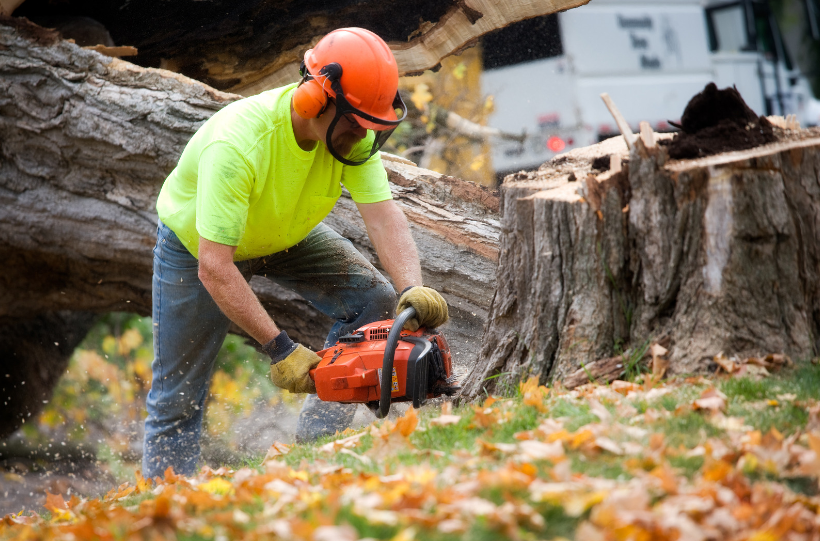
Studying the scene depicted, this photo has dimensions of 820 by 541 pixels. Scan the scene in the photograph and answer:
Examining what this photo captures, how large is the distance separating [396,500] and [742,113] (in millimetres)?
2065

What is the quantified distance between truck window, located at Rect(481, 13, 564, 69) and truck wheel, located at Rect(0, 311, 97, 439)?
5.36 meters

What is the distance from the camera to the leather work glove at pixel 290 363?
9.80 ft

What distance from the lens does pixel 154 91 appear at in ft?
13.6

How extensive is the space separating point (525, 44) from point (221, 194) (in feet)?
19.0

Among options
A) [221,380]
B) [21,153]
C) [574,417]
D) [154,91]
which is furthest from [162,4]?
[221,380]

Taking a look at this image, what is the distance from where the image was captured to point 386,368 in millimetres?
2762

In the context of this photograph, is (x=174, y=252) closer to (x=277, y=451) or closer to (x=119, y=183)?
(x=277, y=451)

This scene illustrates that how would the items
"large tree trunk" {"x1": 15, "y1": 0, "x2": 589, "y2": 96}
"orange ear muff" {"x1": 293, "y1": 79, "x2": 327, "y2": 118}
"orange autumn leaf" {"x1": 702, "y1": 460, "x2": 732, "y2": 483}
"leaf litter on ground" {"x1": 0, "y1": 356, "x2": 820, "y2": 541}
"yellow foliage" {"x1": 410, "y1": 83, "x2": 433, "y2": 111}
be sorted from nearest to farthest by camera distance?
"leaf litter on ground" {"x1": 0, "y1": 356, "x2": 820, "y2": 541}
"orange autumn leaf" {"x1": 702, "y1": 460, "x2": 732, "y2": 483}
"orange ear muff" {"x1": 293, "y1": 79, "x2": 327, "y2": 118}
"large tree trunk" {"x1": 15, "y1": 0, "x2": 589, "y2": 96}
"yellow foliage" {"x1": 410, "y1": 83, "x2": 433, "y2": 111}

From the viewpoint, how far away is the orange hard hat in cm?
274

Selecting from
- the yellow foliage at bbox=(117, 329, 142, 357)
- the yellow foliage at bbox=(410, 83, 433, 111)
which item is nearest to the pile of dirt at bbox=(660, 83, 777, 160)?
the yellow foliage at bbox=(410, 83, 433, 111)

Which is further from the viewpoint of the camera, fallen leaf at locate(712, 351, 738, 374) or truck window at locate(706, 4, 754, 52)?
truck window at locate(706, 4, 754, 52)

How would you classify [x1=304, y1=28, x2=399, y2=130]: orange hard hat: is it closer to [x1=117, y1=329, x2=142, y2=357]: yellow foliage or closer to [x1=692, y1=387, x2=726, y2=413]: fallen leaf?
[x1=692, y1=387, x2=726, y2=413]: fallen leaf

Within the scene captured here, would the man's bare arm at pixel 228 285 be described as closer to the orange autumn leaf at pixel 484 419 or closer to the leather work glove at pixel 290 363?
the leather work glove at pixel 290 363

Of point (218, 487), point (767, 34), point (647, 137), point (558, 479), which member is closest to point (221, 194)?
point (218, 487)
